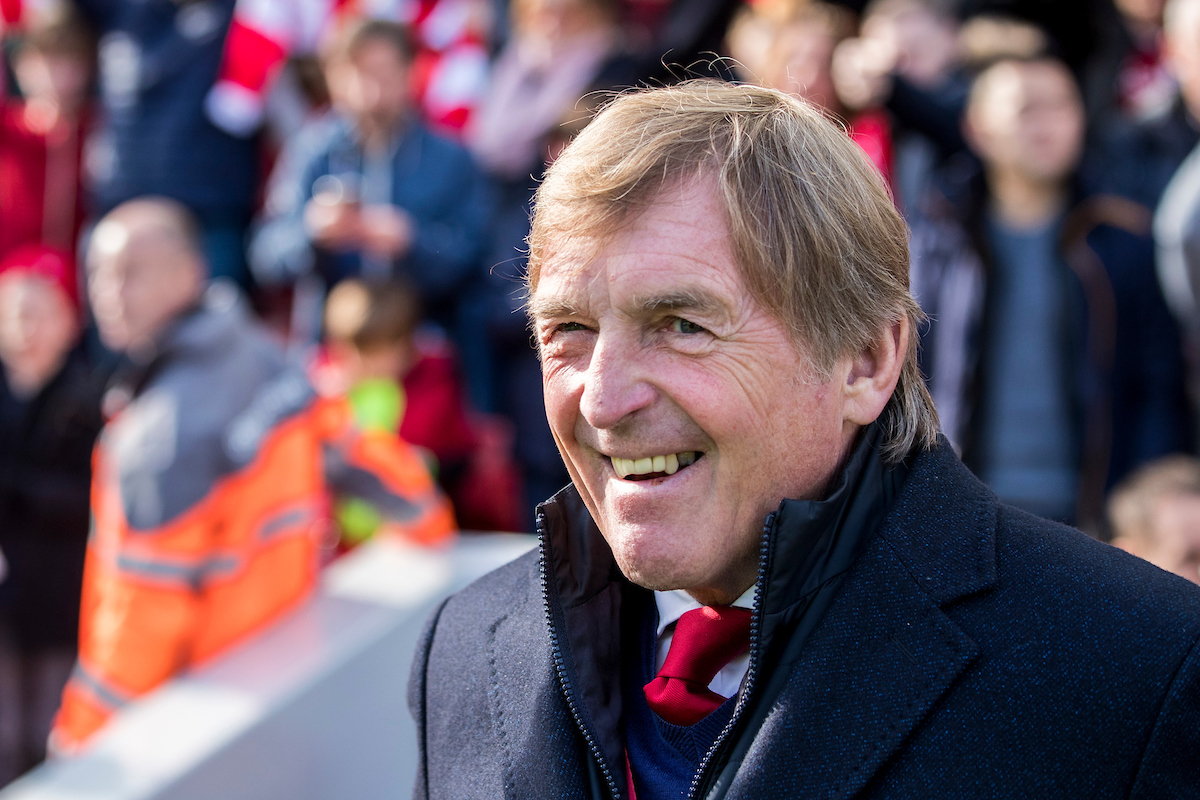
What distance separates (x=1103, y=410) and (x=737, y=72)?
2020 mm

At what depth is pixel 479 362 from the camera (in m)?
5.33

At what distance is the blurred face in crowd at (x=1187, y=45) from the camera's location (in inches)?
151

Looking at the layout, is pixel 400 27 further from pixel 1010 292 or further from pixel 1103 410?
pixel 1103 410

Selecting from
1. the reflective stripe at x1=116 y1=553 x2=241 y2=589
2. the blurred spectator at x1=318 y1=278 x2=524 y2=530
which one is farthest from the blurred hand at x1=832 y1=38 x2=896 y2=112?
the reflective stripe at x1=116 y1=553 x2=241 y2=589

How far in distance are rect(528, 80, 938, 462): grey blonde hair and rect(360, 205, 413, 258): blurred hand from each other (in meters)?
3.33

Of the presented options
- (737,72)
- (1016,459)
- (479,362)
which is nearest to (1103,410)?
(1016,459)

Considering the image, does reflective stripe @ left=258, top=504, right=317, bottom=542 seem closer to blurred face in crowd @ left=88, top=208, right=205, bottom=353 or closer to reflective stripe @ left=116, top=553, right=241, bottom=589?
reflective stripe @ left=116, top=553, right=241, bottom=589

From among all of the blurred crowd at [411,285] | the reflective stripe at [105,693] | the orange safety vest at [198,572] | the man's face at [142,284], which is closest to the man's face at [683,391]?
the blurred crowd at [411,285]

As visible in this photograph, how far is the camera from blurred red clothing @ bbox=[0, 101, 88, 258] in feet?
20.7

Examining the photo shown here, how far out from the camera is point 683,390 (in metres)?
1.53

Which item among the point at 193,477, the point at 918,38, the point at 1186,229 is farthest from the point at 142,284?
the point at 1186,229

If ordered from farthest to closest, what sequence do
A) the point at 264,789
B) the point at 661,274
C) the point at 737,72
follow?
the point at 737,72, the point at 264,789, the point at 661,274

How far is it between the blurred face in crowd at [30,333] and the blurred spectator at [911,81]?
322 cm

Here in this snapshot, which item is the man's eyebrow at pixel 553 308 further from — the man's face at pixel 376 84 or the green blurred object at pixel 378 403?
the man's face at pixel 376 84
